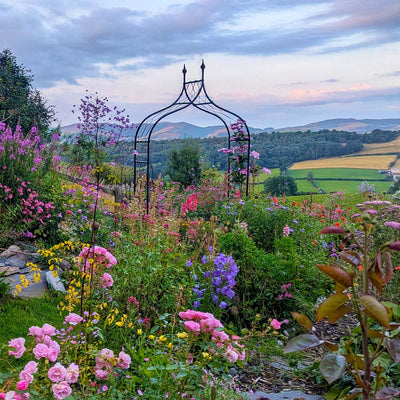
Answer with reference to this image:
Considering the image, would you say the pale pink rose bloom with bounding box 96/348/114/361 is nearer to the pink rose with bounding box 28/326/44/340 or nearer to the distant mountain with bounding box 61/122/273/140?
the pink rose with bounding box 28/326/44/340

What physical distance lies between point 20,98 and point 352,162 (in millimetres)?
14823

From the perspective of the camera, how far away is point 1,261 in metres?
4.12

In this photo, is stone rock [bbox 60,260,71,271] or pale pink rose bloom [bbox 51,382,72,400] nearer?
pale pink rose bloom [bbox 51,382,72,400]

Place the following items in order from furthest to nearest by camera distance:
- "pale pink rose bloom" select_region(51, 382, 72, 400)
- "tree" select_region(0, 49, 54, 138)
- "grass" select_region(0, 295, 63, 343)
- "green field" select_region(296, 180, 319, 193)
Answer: "green field" select_region(296, 180, 319, 193), "tree" select_region(0, 49, 54, 138), "grass" select_region(0, 295, 63, 343), "pale pink rose bloom" select_region(51, 382, 72, 400)

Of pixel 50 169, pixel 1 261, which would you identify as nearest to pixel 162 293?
pixel 1 261

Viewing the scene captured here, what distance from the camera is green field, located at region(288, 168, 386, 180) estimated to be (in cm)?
1742

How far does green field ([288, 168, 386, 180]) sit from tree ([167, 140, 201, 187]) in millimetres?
6059

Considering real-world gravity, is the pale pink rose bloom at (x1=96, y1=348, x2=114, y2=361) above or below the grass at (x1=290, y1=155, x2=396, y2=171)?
below

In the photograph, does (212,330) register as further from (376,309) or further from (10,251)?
(10,251)

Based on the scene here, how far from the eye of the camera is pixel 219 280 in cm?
319

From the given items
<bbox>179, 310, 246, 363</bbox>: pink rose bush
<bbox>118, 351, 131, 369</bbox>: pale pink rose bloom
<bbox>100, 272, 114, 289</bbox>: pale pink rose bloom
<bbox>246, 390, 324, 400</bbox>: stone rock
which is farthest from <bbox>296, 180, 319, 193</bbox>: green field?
<bbox>118, 351, 131, 369</bbox>: pale pink rose bloom

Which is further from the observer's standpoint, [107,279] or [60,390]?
[107,279]

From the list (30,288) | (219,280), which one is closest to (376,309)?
(219,280)

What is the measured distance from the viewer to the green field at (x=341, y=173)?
686 inches
